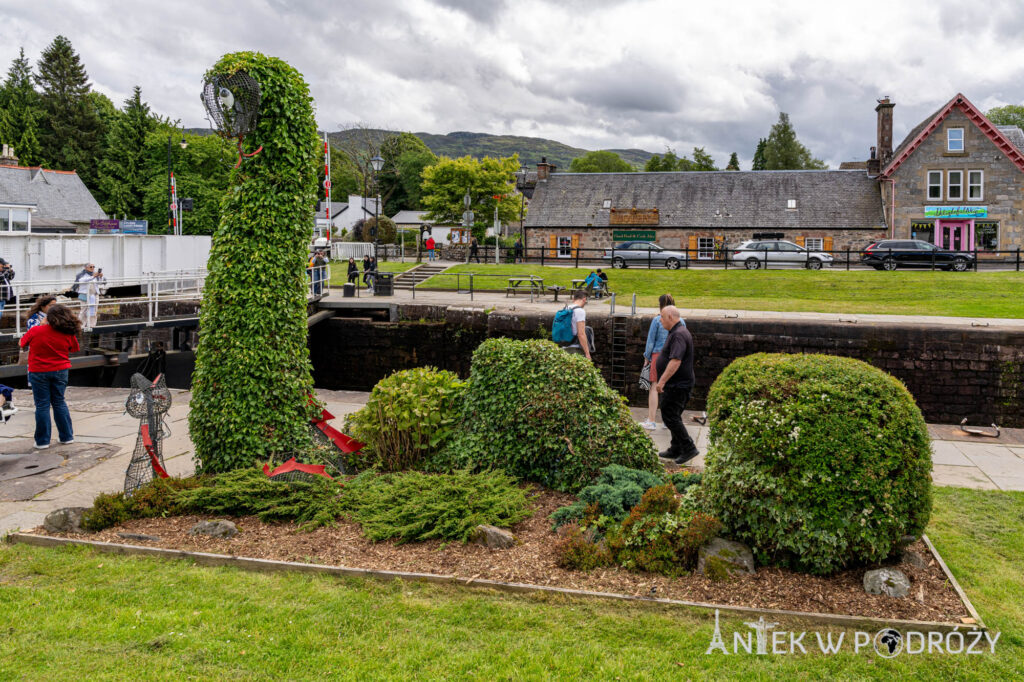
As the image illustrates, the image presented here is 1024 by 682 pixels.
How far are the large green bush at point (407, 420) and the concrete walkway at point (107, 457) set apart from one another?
242 centimetres

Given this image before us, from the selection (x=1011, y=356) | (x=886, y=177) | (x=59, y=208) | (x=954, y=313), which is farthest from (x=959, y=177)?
(x=59, y=208)

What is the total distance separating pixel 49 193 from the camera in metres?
42.1

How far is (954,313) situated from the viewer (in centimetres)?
1814

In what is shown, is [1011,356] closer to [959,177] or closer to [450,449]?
[450,449]

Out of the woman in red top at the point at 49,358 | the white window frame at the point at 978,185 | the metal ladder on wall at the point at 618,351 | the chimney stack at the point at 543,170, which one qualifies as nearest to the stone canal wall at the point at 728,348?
the metal ladder on wall at the point at 618,351

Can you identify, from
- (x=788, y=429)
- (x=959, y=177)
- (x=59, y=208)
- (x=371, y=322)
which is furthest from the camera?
(x=59, y=208)

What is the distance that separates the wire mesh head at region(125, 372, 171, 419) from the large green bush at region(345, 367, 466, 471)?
2.02 m

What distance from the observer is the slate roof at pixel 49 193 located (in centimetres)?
3919

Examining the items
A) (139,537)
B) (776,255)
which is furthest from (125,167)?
(139,537)

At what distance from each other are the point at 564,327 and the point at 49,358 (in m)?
6.91

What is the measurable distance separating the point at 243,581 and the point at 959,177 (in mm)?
41304

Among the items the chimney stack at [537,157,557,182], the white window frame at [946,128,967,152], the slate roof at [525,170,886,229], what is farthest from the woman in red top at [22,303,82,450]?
the white window frame at [946,128,967,152]

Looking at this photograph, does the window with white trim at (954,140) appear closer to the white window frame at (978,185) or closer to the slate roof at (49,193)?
the white window frame at (978,185)

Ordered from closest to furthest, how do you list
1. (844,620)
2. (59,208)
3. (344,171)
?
(844,620), (59,208), (344,171)
